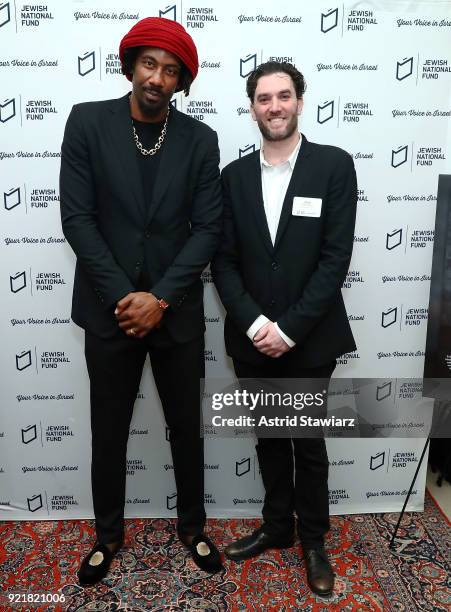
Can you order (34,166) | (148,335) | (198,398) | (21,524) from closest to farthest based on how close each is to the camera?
(148,335)
(198,398)
(34,166)
(21,524)

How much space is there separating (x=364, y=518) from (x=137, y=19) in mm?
2444

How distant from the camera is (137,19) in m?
2.25

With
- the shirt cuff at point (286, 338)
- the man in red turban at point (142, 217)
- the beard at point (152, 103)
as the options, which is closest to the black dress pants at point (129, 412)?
the man in red turban at point (142, 217)

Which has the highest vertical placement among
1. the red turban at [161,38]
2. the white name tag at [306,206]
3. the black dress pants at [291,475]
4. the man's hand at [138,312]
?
the red turban at [161,38]

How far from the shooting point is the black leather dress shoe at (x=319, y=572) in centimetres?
216

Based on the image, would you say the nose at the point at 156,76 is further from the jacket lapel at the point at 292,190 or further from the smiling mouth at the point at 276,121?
the jacket lapel at the point at 292,190

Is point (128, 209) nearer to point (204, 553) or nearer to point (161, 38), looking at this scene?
point (161, 38)

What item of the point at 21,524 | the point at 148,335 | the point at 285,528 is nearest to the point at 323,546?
the point at 285,528

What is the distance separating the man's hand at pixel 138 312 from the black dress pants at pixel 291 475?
17.4 inches

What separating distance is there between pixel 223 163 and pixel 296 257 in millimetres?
634

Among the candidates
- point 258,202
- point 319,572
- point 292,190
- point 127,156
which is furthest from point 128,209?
point 319,572

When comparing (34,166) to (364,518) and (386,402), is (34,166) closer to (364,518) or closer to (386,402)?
(386,402)

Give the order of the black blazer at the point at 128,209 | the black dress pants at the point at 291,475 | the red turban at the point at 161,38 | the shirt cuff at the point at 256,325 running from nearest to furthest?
the red turban at the point at 161,38 → the black blazer at the point at 128,209 → the shirt cuff at the point at 256,325 → the black dress pants at the point at 291,475

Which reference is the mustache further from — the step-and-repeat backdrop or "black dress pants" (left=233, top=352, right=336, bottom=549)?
"black dress pants" (left=233, top=352, right=336, bottom=549)
